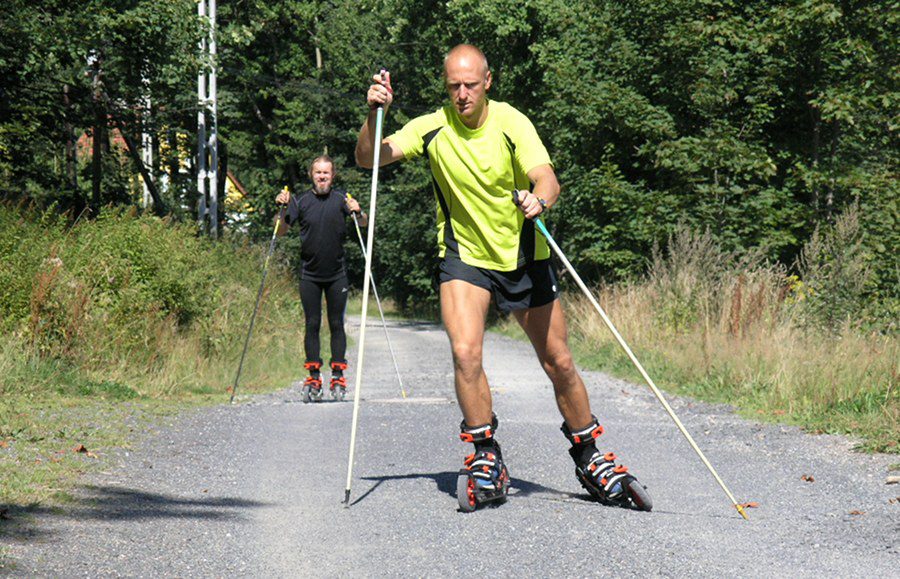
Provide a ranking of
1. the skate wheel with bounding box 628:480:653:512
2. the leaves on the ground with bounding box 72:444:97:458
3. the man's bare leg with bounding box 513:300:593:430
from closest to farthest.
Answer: the skate wheel with bounding box 628:480:653:512, the man's bare leg with bounding box 513:300:593:430, the leaves on the ground with bounding box 72:444:97:458

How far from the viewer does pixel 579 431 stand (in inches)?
226

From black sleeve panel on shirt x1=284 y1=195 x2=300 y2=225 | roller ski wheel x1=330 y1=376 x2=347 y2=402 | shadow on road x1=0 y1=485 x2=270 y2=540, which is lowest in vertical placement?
roller ski wheel x1=330 y1=376 x2=347 y2=402

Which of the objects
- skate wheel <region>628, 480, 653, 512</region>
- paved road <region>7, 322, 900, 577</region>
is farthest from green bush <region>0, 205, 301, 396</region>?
skate wheel <region>628, 480, 653, 512</region>

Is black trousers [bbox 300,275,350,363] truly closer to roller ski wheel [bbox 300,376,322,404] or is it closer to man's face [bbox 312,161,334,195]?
roller ski wheel [bbox 300,376,322,404]

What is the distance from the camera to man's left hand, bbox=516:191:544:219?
17.3 ft

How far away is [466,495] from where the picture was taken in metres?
5.29

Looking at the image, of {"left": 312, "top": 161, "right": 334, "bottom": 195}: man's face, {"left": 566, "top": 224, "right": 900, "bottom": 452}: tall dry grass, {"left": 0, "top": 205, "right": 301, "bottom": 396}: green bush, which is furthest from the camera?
{"left": 312, "top": 161, "right": 334, "bottom": 195}: man's face

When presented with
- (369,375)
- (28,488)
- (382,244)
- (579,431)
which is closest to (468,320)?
(579,431)

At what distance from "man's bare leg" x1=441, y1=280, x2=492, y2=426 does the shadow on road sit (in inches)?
42.1

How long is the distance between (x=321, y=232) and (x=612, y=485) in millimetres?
5747

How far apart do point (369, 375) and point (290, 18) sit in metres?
36.6

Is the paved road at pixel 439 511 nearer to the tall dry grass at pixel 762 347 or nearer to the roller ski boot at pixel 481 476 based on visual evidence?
the roller ski boot at pixel 481 476

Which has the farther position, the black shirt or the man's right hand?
the black shirt

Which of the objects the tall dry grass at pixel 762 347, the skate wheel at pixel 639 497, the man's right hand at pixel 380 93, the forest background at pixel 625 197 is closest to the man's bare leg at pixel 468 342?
the skate wheel at pixel 639 497
